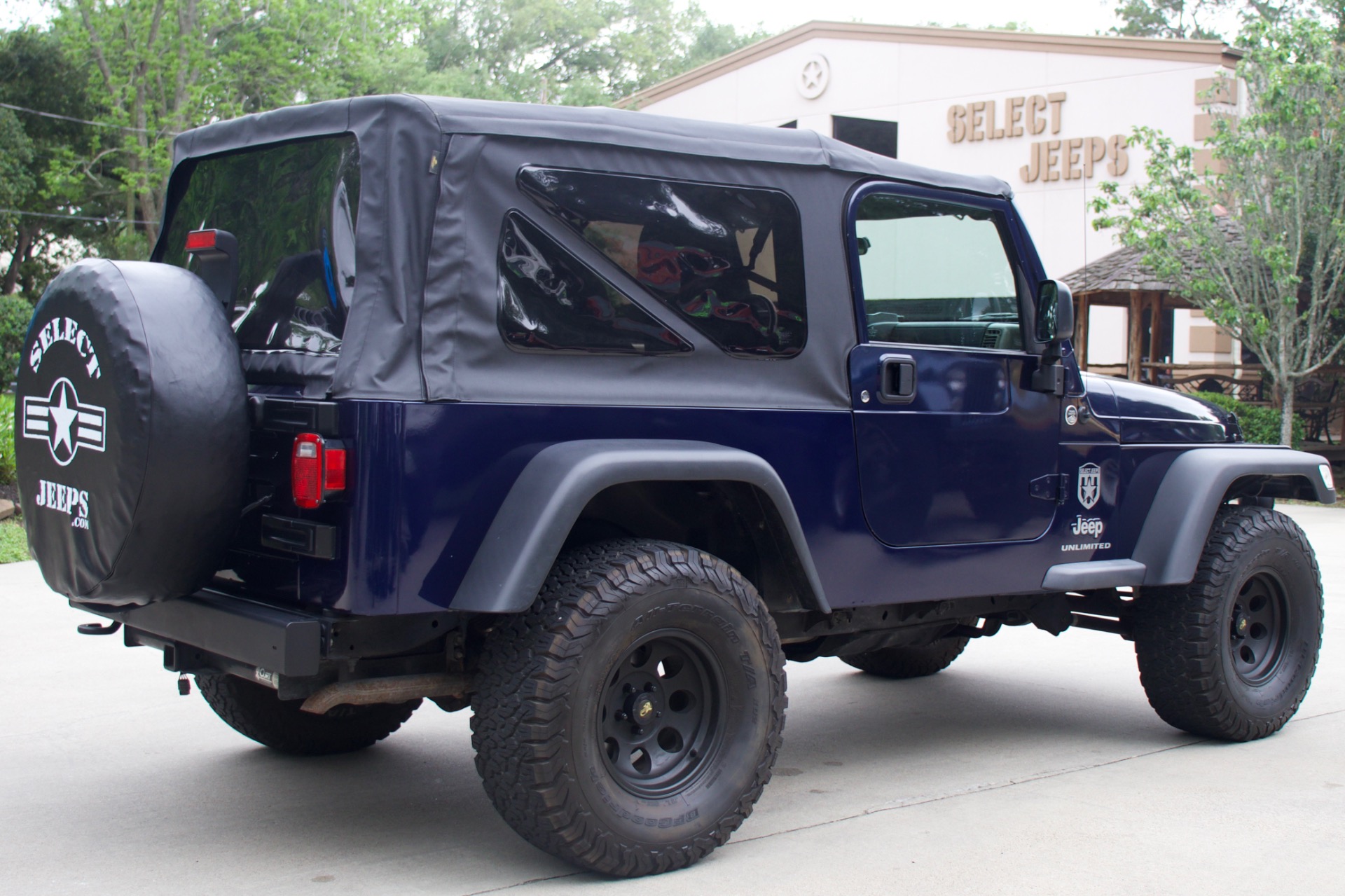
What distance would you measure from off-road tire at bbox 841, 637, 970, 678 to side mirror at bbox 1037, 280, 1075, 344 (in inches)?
81.2

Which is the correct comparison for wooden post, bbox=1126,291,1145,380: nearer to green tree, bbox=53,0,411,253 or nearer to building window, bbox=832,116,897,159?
building window, bbox=832,116,897,159

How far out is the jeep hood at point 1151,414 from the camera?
202 inches

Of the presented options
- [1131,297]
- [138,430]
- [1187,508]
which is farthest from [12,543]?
[1131,297]

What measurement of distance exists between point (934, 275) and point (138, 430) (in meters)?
2.71

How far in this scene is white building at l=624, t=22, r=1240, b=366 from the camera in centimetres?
2234

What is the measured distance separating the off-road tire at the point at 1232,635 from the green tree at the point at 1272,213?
11215 mm

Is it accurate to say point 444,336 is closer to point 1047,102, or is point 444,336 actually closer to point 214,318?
point 214,318

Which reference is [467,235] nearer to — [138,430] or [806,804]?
[138,430]

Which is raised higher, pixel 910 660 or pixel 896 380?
pixel 896 380

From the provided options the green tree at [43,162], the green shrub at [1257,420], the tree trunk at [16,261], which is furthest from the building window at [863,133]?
the tree trunk at [16,261]

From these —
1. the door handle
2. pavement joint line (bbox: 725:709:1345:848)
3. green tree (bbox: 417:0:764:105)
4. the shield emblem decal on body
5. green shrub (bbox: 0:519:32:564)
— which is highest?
green tree (bbox: 417:0:764:105)

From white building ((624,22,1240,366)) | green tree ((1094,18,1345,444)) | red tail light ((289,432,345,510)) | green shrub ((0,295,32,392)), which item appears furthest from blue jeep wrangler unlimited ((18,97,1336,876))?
green shrub ((0,295,32,392))

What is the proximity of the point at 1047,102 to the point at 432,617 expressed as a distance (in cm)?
2275

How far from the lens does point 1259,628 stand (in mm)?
5594
